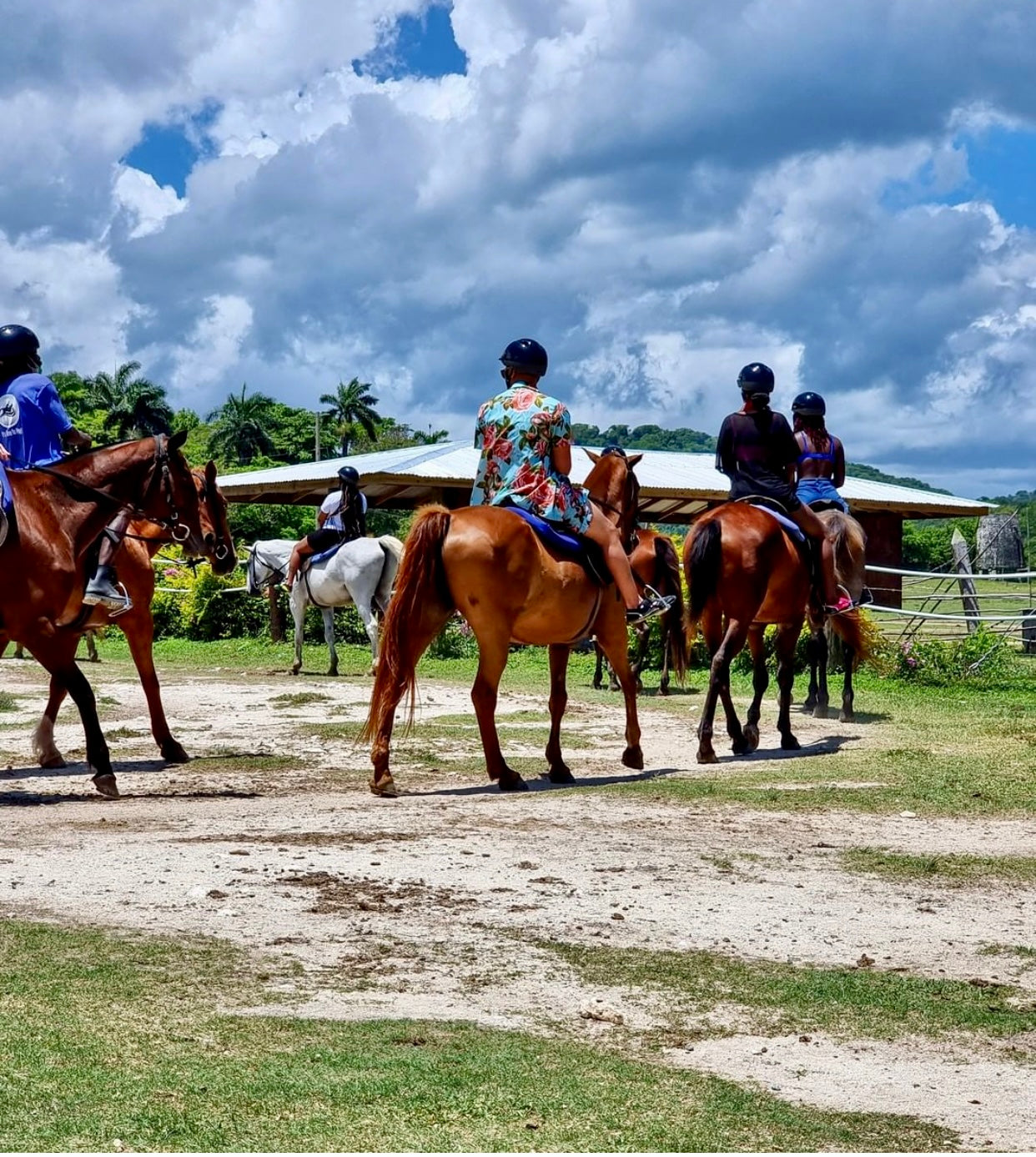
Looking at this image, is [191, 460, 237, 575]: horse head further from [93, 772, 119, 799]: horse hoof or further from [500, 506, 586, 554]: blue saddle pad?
[500, 506, 586, 554]: blue saddle pad

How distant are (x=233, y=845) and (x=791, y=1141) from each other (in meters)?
4.48

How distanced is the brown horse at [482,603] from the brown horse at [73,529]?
5.63 ft

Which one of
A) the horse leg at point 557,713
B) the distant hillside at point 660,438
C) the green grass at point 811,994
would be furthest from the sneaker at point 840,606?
the distant hillside at point 660,438

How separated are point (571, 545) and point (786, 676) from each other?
137 inches

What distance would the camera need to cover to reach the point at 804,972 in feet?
18.5

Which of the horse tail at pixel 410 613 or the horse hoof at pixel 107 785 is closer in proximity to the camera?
the horse hoof at pixel 107 785

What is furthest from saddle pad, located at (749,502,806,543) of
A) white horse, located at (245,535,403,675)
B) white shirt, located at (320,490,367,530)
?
white shirt, located at (320,490,367,530)

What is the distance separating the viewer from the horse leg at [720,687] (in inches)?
472

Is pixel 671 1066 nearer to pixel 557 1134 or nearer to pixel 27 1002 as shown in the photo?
pixel 557 1134

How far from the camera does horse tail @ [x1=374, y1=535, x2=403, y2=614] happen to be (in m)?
21.8

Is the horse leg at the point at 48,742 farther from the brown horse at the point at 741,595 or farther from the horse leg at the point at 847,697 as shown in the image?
the horse leg at the point at 847,697

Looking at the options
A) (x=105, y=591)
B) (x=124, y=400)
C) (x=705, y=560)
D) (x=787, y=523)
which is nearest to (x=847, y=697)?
(x=787, y=523)

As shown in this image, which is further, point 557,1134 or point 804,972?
point 804,972

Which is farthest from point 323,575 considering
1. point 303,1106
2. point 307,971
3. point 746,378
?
point 303,1106
